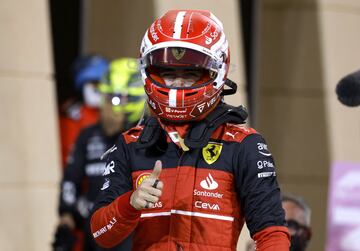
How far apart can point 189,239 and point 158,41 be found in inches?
28.5

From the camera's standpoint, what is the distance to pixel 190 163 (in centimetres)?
387

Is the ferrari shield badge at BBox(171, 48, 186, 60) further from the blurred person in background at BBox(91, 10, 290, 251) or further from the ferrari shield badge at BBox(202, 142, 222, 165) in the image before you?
the ferrari shield badge at BBox(202, 142, 222, 165)

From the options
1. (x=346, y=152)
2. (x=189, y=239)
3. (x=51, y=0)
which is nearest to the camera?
(x=189, y=239)

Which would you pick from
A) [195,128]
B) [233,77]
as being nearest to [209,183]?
[195,128]

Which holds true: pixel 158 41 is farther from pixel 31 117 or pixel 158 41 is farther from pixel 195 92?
pixel 31 117

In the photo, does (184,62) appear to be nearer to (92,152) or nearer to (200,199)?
(200,199)

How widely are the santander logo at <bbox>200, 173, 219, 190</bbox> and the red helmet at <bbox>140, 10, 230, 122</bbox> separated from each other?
24 centimetres

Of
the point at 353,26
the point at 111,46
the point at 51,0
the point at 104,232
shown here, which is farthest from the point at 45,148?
the point at 104,232

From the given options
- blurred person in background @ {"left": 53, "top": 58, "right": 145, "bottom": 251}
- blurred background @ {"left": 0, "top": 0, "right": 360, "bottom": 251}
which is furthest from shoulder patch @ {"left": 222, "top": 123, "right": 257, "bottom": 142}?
blurred background @ {"left": 0, "top": 0, "right": 360, "bottom": 251}

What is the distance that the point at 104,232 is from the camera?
3.86 m

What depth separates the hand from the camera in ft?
11.6

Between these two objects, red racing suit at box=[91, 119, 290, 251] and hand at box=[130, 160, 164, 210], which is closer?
hand at box=[130, 160, 164, 210]

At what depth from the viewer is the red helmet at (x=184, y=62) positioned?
12.7 ft

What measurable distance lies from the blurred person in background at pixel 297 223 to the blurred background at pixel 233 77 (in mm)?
3259
